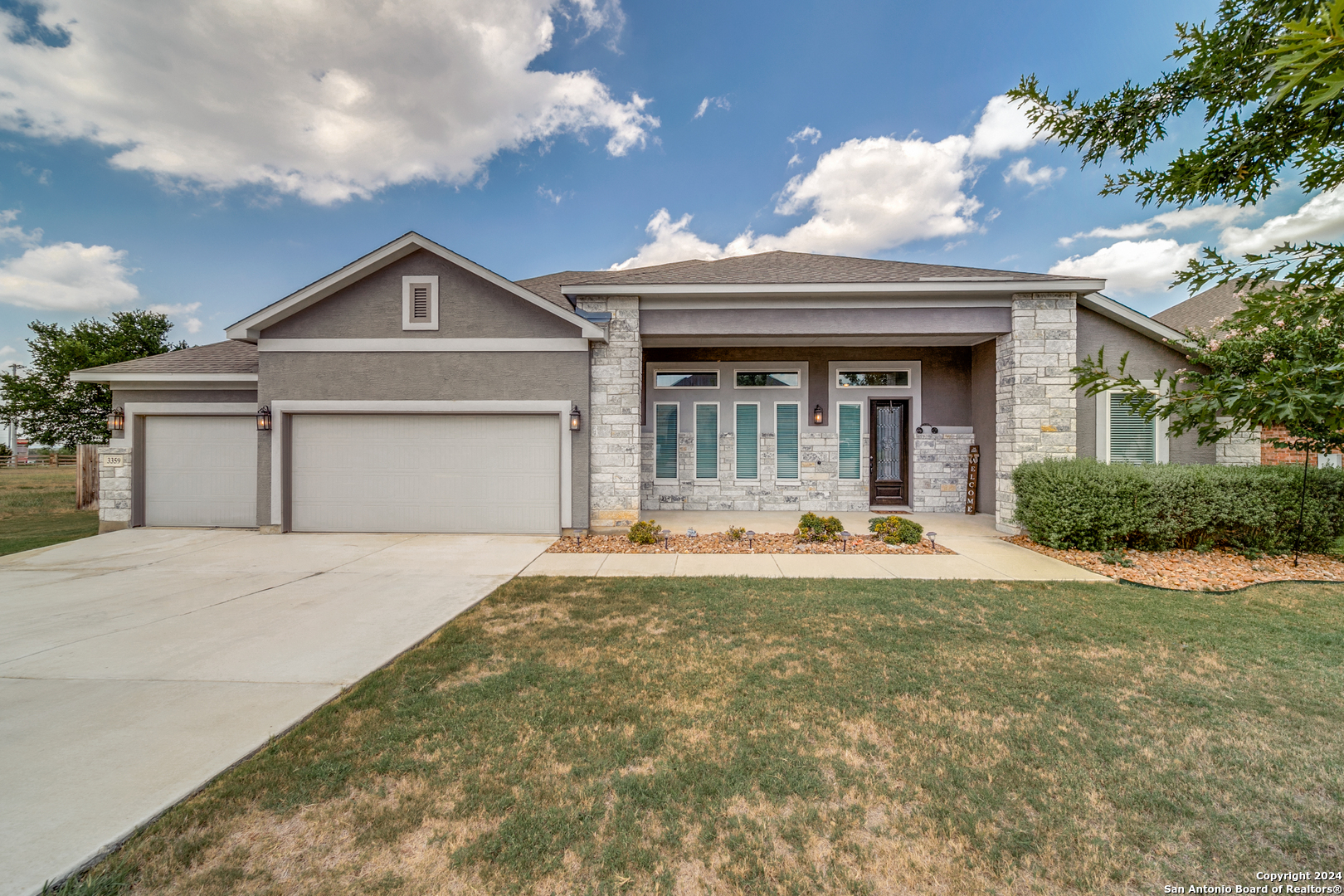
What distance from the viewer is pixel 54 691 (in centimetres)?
302

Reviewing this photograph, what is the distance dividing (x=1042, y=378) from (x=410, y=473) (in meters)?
10.5

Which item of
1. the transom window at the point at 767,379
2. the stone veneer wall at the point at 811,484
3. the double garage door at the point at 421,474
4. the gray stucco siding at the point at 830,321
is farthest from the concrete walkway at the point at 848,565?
the transom window at the point at 767,379

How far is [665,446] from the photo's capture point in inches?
397

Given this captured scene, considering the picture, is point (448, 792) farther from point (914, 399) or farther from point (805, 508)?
point (914, 399)

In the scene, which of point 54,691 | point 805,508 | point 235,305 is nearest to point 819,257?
point 805,508

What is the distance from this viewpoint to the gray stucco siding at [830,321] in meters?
7.78

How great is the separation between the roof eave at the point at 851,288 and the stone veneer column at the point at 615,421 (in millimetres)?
208

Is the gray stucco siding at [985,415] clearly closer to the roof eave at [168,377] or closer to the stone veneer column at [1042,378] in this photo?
the stone veneer column at [1042,378]

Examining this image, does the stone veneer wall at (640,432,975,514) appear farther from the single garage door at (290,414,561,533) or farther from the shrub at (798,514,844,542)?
the single garage door at (290,414,561,533)

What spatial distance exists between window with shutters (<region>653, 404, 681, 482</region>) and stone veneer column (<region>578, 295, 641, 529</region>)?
7.37ft

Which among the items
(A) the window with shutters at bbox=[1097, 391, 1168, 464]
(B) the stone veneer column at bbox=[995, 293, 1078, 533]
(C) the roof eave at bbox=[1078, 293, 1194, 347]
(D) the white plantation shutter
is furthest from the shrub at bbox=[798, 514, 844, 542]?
(C) the roof eave at bbox=[1078, 293, 1194, 347]

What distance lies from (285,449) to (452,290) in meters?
3.85

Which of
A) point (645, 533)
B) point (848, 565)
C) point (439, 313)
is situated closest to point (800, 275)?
point (848, 565)

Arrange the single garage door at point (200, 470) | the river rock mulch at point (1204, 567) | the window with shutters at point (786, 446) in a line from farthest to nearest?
the window with shutters at point (786, 446) < the single garage door at point (200, 470) < the river rock mulch at point (1204, 567)
